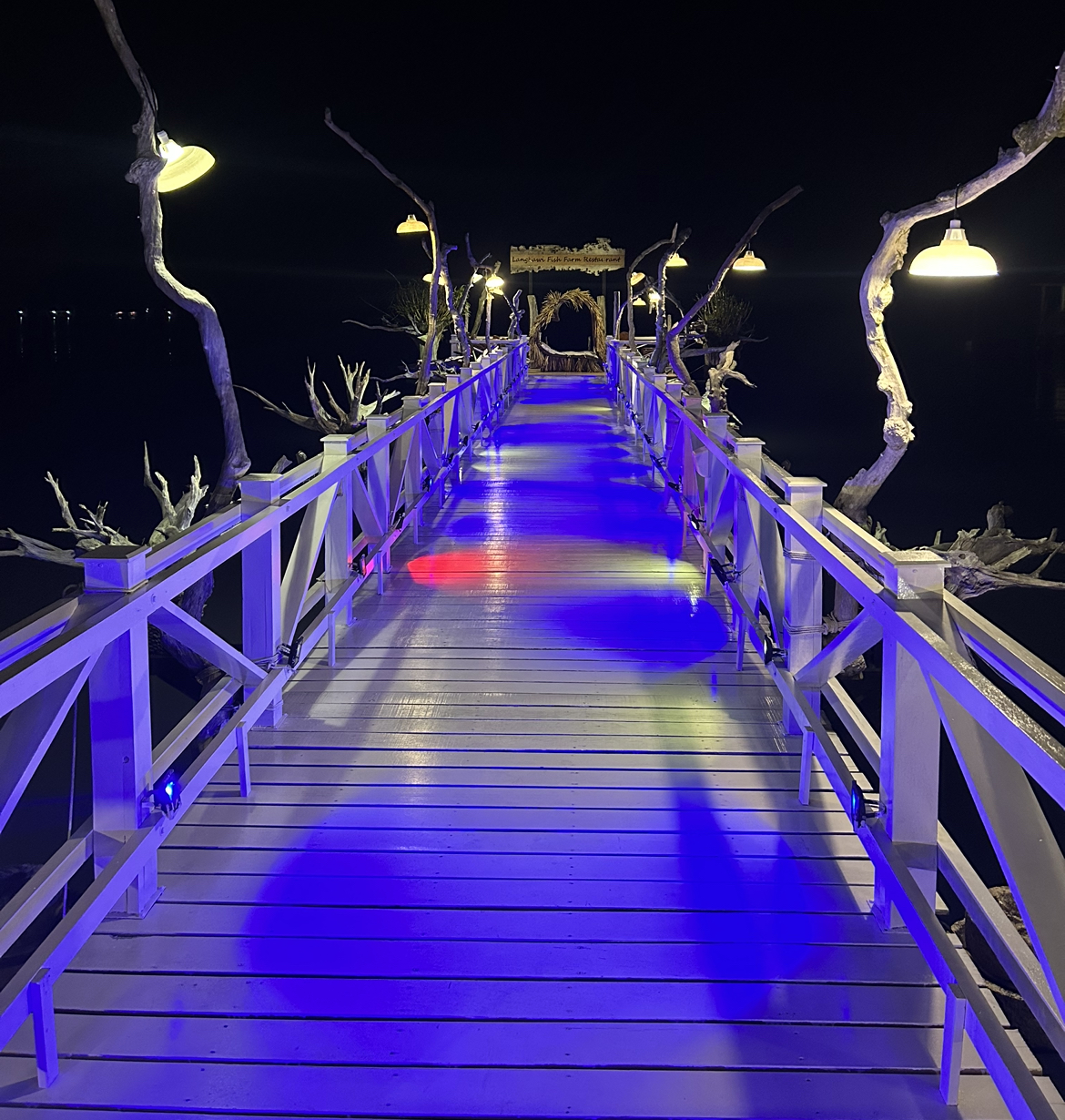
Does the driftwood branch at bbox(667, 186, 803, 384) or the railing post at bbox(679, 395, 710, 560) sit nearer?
the railing post at bbox(679, 395, 710, 560)

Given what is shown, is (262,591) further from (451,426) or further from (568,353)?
(568,353)

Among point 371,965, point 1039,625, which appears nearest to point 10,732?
point 371,965

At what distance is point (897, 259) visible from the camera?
10594 mm

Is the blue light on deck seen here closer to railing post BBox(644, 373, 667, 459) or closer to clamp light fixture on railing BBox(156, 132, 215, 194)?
clamp light fixture on railing BBox(156, 132, 215, 194)

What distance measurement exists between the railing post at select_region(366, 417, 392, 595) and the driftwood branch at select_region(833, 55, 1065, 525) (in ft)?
14.5

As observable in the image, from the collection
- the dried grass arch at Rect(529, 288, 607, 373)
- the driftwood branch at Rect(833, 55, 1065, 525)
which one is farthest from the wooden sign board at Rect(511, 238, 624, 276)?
the driftwood branch at Rect(833, 55, 1065, 525)

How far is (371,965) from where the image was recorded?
243cm

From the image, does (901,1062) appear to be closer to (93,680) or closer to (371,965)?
(371,965)

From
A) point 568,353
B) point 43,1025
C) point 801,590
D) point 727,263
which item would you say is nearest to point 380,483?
point 801,590

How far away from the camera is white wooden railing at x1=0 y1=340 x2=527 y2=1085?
210 centimetres

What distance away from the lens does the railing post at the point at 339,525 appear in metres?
4.67

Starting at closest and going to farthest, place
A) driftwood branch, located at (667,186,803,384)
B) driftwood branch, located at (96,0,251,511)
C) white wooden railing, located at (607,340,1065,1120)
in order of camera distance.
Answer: white wooden railing, located at (607,340,1065,1120), driftwood branch, located at (96,0,251,511), driftwood branch, located at (667,186,803,384)

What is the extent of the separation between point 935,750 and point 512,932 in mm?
1001

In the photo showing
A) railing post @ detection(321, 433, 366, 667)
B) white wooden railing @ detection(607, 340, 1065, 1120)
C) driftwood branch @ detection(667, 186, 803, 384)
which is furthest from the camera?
driftwood branch @ detection(667, 186, 803, 384)
